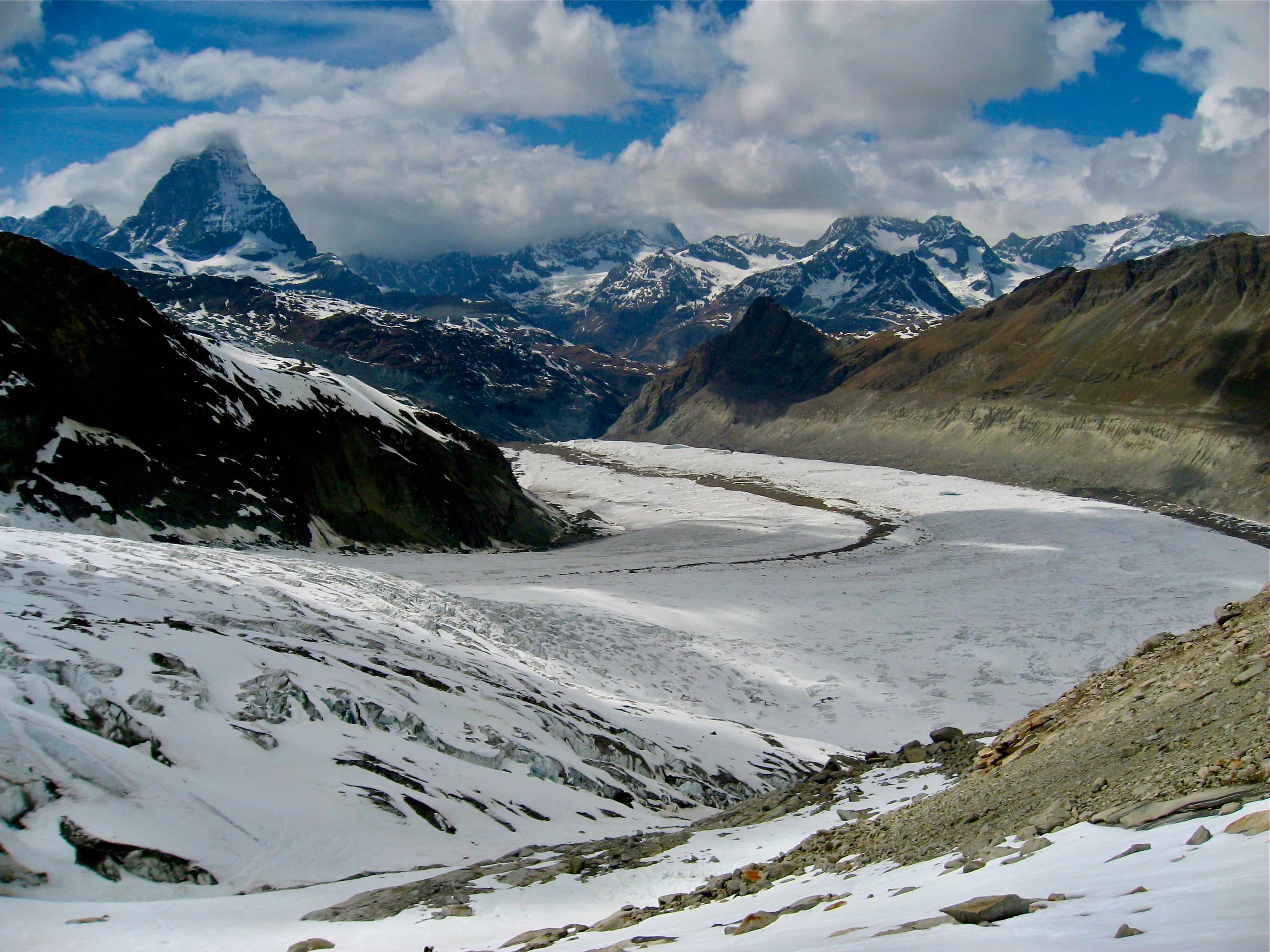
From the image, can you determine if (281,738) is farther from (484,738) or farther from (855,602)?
(855,602)

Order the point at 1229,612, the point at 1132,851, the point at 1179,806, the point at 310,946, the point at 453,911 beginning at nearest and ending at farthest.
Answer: the point at 1132,851, the point at 1179,806, the point at 310,946, the point at 453,911, the point at 1229,612

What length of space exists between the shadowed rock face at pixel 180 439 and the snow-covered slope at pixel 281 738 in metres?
21.1

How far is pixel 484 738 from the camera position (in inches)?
557

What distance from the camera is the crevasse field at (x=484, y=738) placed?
6719 millimetres

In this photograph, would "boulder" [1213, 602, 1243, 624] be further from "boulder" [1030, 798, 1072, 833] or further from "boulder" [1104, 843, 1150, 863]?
"boulder" [1104, 843, 1150, 863]

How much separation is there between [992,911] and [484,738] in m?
10.6

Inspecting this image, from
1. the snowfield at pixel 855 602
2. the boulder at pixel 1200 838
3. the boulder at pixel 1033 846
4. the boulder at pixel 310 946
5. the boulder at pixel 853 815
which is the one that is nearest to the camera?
the boulder at pixel 1200 838

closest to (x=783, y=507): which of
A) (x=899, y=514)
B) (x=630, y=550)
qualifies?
(x=899, y=514)

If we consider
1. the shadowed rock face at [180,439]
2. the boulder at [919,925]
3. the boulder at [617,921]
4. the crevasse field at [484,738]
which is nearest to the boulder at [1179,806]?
the crevasse field at [484,738]

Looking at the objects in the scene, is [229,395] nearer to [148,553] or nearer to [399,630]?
[148,553]

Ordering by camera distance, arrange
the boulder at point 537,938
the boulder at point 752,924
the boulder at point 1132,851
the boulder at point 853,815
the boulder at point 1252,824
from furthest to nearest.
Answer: the boulder at point 853,815 < the boulder at point 537,938 < the boulder at point 752,924 < the boulder at point 1132,851 < the boulder at point 1252,824

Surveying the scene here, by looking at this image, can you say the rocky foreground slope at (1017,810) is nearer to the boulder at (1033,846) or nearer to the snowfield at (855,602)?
the boulder at (1033,846)

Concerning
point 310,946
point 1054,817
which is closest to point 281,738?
point 310,946

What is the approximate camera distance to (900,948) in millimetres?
4637
